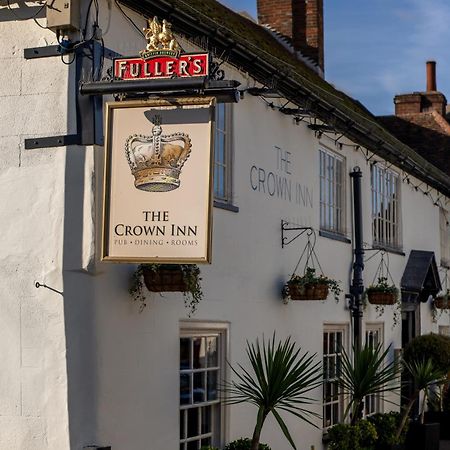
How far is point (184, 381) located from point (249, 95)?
3.47 metres

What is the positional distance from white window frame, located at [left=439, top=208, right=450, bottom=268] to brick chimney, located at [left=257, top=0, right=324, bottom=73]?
4806 mm

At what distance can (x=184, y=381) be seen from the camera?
30.3 feet

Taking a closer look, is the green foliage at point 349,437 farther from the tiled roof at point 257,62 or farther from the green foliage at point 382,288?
the tiled roof at point 257,62

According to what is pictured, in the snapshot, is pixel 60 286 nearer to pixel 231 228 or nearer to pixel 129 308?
pixel 129 308

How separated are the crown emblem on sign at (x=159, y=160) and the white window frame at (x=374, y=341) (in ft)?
28.7

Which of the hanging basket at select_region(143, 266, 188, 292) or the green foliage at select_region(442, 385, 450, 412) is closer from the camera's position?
the hanging basket at select_region(143, 266, 188, 292)

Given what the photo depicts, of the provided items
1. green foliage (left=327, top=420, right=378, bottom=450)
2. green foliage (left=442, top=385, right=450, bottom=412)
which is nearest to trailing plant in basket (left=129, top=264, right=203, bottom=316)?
green foliage (left=327, top=420, right=378, bottom=450)

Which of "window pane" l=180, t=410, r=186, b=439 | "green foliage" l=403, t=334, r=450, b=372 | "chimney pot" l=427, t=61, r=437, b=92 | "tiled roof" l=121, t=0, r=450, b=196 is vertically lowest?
"window pane" l=180, t=410, r=186, b=439

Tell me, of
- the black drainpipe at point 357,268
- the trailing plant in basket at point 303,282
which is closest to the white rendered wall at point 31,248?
the trailing plant in basket at point 303,282

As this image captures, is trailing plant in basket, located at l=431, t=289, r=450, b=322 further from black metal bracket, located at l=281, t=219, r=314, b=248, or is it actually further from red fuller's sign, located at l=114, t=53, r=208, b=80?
red fuller's sign, located at l=114, t=53, r=208, b=80

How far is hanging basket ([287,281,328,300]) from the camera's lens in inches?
451

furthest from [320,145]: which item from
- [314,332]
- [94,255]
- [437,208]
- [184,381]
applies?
[437,208]

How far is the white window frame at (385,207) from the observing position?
16094mm

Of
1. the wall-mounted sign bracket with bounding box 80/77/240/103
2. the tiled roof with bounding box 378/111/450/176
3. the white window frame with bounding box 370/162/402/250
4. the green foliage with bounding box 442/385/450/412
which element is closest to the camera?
the wall-mounted sign bracket with bounding box 80/77/240/103
